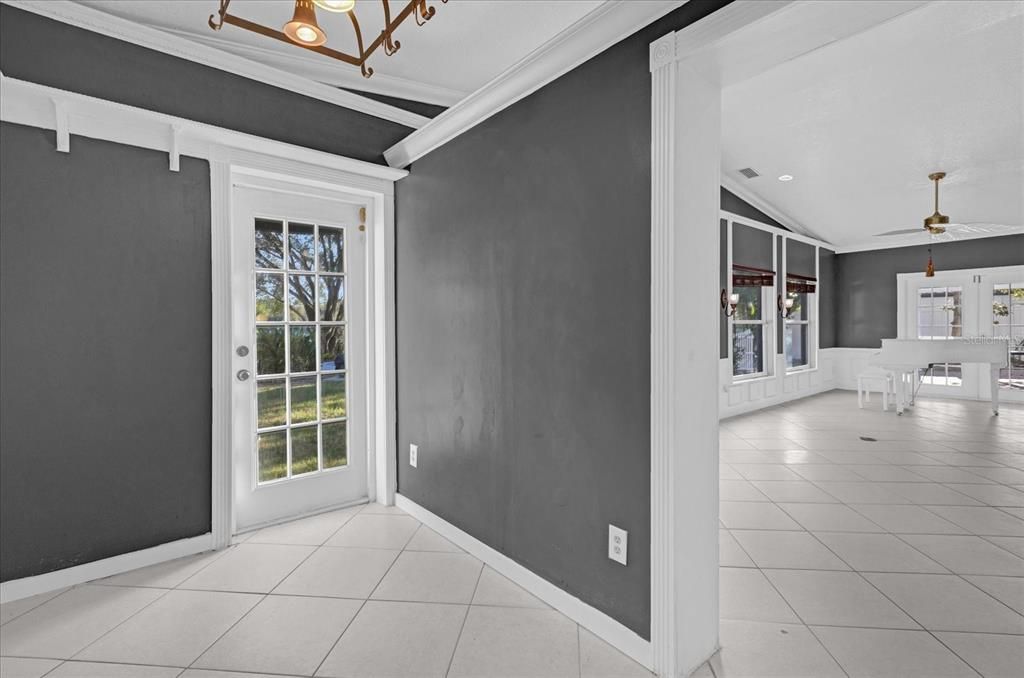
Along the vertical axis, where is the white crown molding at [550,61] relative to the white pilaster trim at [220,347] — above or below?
above

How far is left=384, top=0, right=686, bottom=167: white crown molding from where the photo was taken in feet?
5.37

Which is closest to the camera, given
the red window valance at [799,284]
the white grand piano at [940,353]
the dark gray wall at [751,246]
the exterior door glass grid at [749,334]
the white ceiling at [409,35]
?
the white ceiling at [409,35]

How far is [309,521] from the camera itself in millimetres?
2922

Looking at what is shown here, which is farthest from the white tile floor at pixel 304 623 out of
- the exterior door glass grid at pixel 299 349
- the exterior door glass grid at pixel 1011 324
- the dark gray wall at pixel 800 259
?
the exterior door glass grid at pixel 1011 324

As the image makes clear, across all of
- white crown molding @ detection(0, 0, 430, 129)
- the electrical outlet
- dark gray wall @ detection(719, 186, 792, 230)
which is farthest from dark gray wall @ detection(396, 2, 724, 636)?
dark gray wall @ detection(719, 186, 792, 230)

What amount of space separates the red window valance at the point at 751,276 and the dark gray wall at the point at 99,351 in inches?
224

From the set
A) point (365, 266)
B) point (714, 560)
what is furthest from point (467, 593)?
point (365, 266)

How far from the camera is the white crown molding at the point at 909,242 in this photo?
6.82 metres

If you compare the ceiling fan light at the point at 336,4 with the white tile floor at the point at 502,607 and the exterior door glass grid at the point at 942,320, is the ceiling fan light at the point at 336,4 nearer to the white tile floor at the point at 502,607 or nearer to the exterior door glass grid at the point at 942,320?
the white tile floor at the point at 502,607

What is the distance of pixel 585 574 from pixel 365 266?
92.0 inches

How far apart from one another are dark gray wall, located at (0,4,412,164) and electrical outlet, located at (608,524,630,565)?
263 cm

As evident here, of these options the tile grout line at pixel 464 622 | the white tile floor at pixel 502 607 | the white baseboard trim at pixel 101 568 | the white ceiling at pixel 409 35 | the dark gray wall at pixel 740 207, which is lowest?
the tile grout line at pixel 464 622

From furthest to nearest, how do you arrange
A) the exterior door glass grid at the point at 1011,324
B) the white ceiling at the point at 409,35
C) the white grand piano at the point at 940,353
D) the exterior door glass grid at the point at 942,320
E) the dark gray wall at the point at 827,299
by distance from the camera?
the dark gray wall at the point at 827,299 < the exterior door glass grid at the point at 942,320 < the exterior door glass grid at the point at 1011,324 < the white grand piano at the point at 940,353 < the white ceiling at the point at 409,35

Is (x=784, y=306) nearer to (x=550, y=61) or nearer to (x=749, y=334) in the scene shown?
(x=749, y=334)
